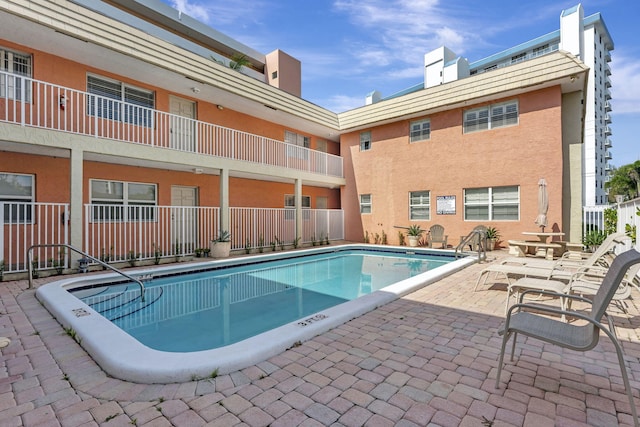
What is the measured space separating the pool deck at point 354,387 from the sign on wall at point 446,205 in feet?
Answer: 31.3

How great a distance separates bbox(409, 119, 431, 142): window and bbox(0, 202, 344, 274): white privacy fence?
5.21 metres

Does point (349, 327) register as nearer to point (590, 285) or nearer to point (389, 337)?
point (389, 337)

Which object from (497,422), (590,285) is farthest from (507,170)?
(497,422)

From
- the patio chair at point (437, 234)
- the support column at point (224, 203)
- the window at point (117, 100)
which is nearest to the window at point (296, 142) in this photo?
the support column at point (224, 203)

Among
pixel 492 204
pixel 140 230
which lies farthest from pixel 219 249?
pixel 492 204

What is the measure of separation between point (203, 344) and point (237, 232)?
8.18m

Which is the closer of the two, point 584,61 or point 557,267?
point 557,267

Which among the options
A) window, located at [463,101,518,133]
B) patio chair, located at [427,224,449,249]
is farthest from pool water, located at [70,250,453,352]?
window, located at [463,101,518,133]

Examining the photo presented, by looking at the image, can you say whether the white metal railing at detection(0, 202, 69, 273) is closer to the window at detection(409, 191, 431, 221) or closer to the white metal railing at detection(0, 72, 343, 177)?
the white metal railing at detection(0, 72, 343, 177)

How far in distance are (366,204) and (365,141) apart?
10.7 feet

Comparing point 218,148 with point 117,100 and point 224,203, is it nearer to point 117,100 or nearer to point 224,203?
point 224,203

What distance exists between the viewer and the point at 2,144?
745cm

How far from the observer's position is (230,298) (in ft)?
21.7

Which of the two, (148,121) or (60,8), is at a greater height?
(60,8)
